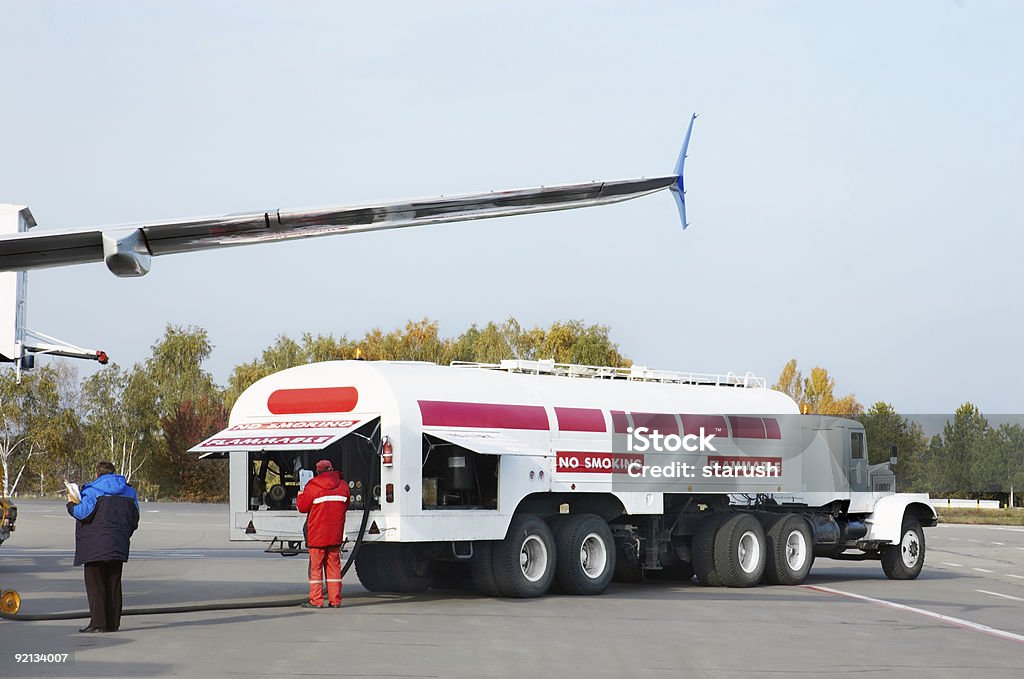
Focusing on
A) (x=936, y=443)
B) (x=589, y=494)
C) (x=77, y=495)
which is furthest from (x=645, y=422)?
(x=936, y=443)

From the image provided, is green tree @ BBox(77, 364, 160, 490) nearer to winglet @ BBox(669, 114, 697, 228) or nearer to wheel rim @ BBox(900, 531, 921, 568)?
wheel rim @ BBox(900, 531, 921, 568)

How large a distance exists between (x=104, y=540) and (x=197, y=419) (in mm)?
53040

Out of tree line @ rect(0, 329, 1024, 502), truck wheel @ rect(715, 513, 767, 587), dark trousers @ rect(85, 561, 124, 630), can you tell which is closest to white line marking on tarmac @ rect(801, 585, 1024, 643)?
truck wheel @ rect(715, 513, 767, 587)

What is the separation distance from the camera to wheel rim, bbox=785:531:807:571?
22.5m

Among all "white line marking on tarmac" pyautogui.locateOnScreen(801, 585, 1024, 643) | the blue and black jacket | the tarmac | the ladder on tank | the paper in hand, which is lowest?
"white line marking on tarmac" pyautogui.locateOnScreen(801, 585, 1024, 643)

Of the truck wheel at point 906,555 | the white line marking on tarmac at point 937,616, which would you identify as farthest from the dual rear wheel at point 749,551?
the truck wheel at point 906,555

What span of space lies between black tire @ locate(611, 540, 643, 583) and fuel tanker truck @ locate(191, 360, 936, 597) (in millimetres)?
55

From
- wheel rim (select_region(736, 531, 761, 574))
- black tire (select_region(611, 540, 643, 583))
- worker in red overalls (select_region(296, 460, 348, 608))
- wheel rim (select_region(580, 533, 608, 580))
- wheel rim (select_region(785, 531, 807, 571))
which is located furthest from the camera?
wheel rim (select_region(785, 531, 807, 571))

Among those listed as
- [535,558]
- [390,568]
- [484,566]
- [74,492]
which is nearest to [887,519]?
[535,558]

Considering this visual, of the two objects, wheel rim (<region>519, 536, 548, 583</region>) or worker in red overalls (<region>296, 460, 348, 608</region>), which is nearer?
worker in red overalls (<region>296, 460, 348, 608</region>)

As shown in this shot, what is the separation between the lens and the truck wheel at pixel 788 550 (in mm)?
22078

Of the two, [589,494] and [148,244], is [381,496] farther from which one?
[148,244]

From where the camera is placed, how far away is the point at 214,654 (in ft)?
41.0

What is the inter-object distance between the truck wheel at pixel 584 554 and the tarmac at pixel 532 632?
0.30 meters
